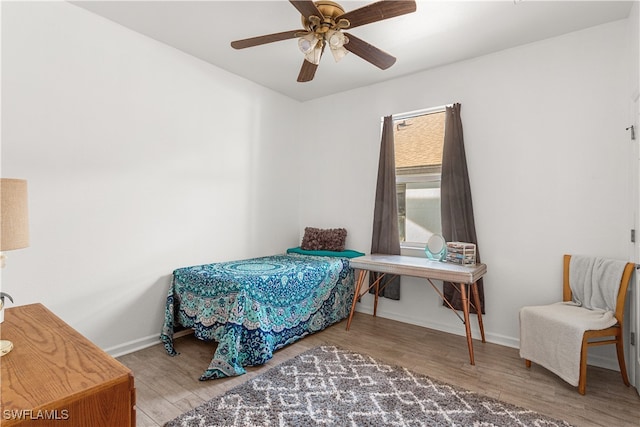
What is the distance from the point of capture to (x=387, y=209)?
11.7 ft

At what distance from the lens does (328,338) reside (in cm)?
305

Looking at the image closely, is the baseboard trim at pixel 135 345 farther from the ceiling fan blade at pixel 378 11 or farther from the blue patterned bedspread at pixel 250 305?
the ceiling fan blade at pixel 378 11

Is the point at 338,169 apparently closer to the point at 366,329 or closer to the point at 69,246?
the point at 366,329

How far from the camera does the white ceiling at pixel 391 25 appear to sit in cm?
234

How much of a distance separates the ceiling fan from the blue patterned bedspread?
1733 millimetres

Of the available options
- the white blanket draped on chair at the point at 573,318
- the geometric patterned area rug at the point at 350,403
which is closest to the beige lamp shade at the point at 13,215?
the geometric patterned area rug at the point at 350,403

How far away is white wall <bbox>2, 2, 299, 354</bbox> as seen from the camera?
2219 mm

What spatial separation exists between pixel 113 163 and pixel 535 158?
139 inches

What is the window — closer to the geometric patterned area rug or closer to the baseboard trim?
the geometric patterned area rug

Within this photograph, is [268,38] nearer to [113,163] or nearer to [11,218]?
[113,163]

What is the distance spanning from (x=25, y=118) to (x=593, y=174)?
417cm

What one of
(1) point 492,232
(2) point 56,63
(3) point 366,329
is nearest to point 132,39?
(2) point 56,63

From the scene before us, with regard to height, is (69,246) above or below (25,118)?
below

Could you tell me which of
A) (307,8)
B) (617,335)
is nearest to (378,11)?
(307,8)
